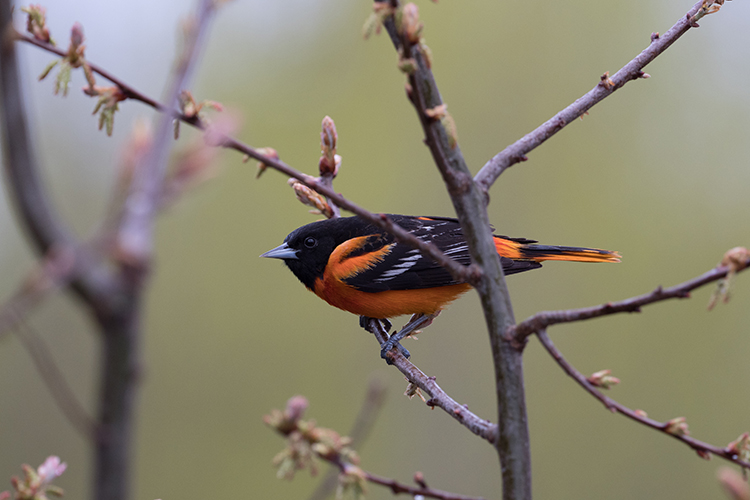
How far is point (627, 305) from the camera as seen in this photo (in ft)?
3.46

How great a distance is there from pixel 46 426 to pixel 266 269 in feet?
18.0

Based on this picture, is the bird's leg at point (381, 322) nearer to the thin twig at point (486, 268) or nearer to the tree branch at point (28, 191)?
the thin twig at point (486, 268)

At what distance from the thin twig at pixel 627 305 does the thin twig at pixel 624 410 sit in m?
0.03

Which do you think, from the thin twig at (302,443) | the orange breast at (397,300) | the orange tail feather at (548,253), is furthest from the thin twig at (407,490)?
the orange tail feather at (548,253)

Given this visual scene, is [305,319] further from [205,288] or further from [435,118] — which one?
[435,118]

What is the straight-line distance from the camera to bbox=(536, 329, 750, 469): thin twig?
1.21 metres

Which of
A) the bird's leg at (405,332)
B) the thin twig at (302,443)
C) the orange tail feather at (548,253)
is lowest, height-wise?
the thin twig at (302,443)

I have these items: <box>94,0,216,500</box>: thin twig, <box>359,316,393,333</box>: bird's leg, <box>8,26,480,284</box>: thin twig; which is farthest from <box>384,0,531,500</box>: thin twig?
<box>359,316,393,333</box>: bird's leg

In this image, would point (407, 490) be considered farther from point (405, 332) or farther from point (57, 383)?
point (405, 332)

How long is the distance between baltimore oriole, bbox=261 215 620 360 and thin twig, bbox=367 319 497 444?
865 millimetres

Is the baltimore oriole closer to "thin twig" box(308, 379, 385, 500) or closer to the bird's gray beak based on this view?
the bird's gray beak

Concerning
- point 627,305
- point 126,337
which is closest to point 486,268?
point 627,305

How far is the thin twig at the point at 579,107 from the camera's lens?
4.99ft

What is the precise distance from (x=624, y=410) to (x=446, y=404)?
1.67 ft
